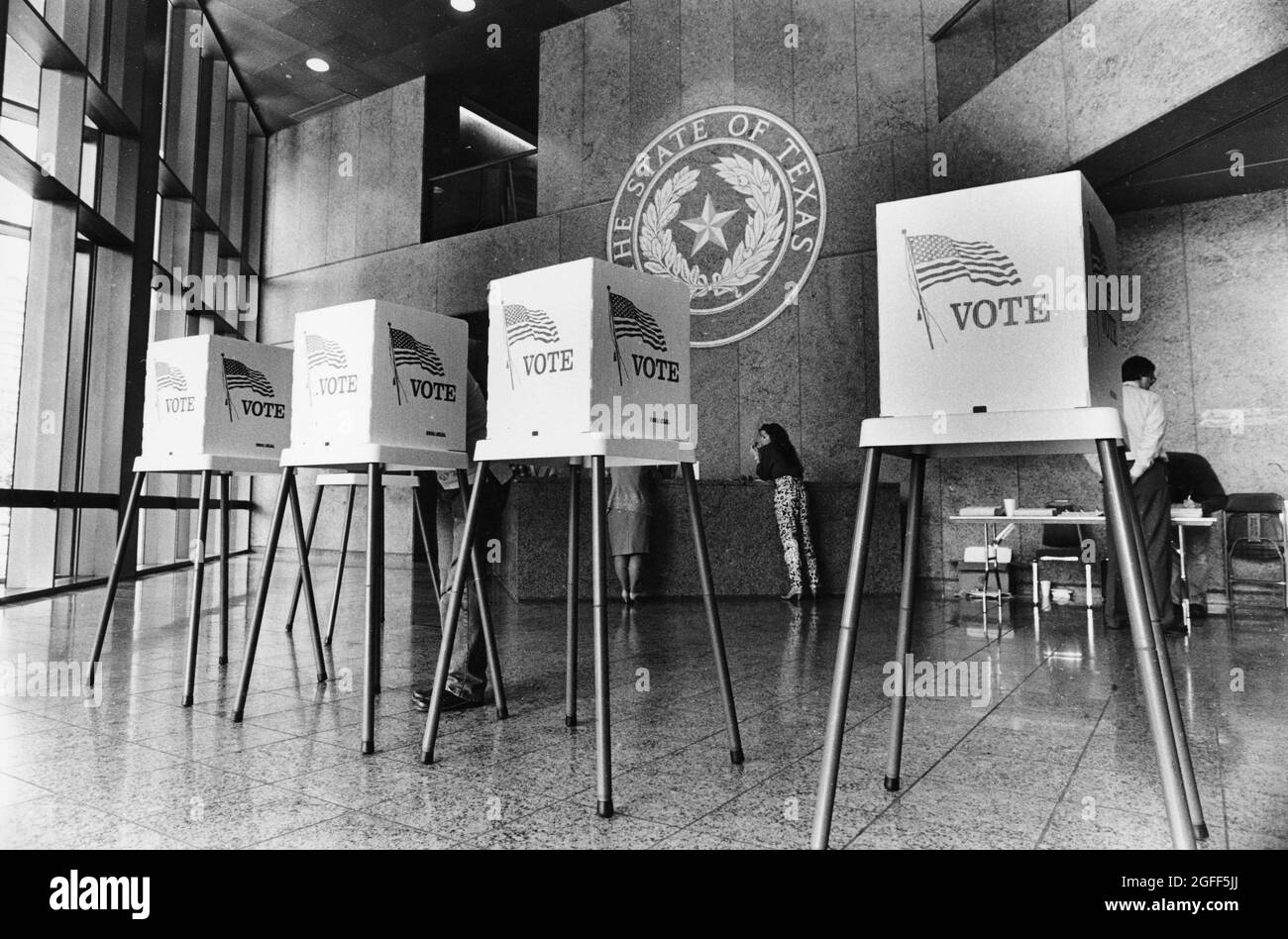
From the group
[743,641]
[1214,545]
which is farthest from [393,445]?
[1214,545]

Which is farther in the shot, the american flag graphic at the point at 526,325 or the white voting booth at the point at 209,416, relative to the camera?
the white voting booth at the point at 209,416

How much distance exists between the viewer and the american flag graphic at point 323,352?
2.62 meters

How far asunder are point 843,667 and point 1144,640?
1.66 feet

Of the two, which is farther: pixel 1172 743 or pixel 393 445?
pixel 393 445

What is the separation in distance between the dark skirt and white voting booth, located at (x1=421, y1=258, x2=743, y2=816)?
4089 millimetres

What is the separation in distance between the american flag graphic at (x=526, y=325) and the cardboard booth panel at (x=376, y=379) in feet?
1.66

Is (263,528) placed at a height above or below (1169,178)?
below

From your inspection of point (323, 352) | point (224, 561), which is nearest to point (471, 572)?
point (323, 352)

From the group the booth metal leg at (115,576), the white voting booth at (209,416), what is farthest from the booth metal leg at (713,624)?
the booth metal leg at (115,576)

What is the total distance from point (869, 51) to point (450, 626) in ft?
25.4

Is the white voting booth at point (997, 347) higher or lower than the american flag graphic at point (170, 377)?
lower

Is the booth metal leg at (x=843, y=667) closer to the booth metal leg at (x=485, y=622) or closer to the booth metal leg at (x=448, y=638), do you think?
the booth metal leg at (x=448, y=638)

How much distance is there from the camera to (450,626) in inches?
92.4

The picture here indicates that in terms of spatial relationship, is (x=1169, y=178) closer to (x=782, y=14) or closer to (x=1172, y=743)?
(x=782, y=14)
